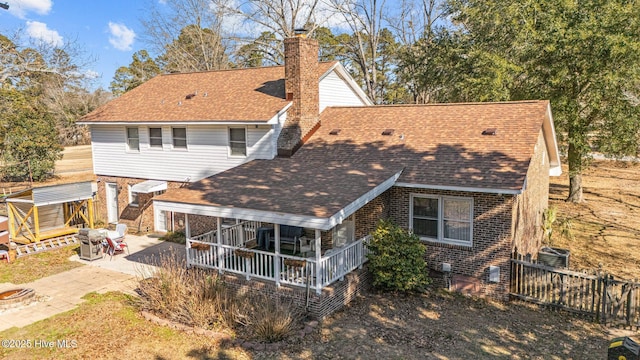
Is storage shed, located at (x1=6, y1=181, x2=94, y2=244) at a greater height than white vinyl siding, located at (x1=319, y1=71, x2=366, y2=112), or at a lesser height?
lesser

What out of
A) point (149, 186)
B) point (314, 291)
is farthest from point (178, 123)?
point (314, 291)

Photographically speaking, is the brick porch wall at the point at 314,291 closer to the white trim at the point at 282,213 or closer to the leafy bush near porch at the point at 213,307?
the leafy bush near porch at the point at 213,307

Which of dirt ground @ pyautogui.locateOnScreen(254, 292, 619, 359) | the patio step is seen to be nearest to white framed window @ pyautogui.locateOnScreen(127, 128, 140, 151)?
the patio step

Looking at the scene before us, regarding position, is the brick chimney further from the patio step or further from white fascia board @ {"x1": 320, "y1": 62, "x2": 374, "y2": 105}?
the patio step

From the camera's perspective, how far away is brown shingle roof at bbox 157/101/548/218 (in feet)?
39.3

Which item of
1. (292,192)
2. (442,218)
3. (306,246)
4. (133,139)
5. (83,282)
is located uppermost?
(133,139)

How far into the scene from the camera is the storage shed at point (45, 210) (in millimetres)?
16703

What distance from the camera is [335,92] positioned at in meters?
19.8

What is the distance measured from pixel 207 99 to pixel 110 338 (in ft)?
38.7

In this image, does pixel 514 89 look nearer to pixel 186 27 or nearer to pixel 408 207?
pixel 408 207

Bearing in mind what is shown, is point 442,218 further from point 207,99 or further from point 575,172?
point 575,172

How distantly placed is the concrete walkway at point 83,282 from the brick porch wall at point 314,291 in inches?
83.1

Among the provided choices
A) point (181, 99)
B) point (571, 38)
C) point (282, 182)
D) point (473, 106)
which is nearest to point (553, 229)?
point (473, 106)

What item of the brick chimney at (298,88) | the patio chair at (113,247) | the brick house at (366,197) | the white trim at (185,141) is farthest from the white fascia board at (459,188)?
the patio chair at (113,247)
